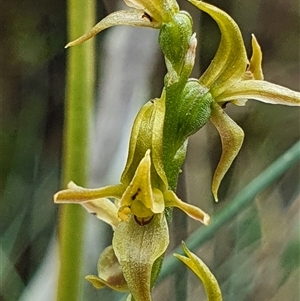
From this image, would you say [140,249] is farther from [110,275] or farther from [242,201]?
[242,201]

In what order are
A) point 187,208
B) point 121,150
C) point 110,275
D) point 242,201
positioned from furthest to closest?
point 121,150 → point 242,201 → point 110,275 → point 187,208

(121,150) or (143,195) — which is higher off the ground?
(143,195)

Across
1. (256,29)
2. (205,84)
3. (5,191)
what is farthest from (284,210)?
(205,84)

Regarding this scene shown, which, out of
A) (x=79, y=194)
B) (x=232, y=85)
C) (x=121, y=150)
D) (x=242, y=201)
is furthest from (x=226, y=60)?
(x=121, y=150)

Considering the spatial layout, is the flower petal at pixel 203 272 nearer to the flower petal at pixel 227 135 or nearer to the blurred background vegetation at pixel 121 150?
the flower petal at pixel 227 135

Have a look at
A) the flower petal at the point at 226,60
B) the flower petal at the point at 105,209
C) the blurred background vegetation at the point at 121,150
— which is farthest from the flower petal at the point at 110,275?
the blurred background vegetation at the point at 121,150

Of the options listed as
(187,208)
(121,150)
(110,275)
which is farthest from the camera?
(121,150)
